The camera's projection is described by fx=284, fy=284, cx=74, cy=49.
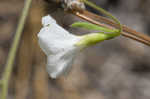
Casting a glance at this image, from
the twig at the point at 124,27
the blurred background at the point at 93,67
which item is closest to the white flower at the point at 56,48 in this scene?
the twig at the point at 124,27

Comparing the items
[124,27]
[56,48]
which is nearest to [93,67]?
[124,27]

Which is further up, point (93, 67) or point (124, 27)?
point (124, 27)

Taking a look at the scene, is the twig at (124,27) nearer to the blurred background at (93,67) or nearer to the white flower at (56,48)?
the white flower at (56,48)

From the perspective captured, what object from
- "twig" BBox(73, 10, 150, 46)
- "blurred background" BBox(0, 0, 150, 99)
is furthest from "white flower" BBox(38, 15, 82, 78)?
"blurred background" BBox(0, 0, 150, 99)

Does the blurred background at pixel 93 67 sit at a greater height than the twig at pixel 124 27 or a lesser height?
lesser

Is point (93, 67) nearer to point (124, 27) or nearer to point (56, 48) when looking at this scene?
point (124, 27)

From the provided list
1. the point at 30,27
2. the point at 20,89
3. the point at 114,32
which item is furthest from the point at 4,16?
the point at 114,32

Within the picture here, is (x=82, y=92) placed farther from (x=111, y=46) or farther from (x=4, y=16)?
(x=4, y=16)
